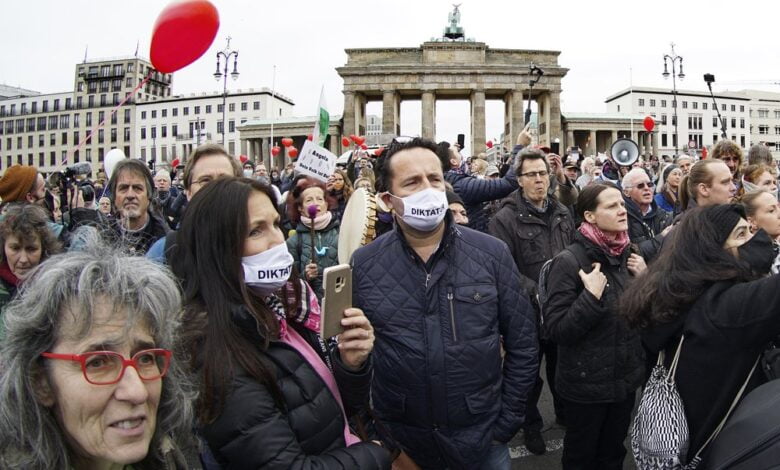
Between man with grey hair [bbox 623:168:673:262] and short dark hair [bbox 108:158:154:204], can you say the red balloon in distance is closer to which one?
short dark hair [bbox 108:158:154:204]

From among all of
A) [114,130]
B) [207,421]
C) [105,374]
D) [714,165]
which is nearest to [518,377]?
[207,421]

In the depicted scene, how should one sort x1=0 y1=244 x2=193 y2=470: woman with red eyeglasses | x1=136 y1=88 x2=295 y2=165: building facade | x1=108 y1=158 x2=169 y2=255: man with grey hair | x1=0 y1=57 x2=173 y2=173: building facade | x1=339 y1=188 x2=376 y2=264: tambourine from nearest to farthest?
x1=0 y1=244 x2=193 y2=470: woman with red eyeglasses < x1=339 y1=188 x2=376 y2=264: tambourine < x1=108 y1=158 x2=169 y2=255: man with grey hair < x1=136 y1=88 x2=295 y2=165: building facade < x1=0 y1=57 x2=173 y2=173: building facade

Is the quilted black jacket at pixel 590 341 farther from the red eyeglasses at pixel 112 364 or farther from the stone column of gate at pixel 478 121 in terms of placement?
the stone column of gate at pixel 478 121

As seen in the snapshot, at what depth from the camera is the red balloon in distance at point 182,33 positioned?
5.22m

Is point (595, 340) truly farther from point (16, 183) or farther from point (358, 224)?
point (16, 183)

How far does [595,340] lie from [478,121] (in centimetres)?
5239

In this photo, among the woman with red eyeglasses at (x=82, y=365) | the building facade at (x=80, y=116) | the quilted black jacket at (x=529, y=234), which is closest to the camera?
the woman with red eyeglasses at (x=82, y=365)

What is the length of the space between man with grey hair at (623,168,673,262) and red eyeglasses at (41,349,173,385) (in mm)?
4188

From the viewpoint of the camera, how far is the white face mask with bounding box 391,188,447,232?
8.73 ft

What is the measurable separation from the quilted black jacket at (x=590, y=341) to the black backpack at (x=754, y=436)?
150 cm

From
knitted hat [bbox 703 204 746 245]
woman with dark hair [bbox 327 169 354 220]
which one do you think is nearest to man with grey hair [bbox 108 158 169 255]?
woman with dark hair [bbox 327 169 354 220]

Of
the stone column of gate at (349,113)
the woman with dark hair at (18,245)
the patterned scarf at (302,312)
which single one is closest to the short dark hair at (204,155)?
the woman with dark hair at (18,245)

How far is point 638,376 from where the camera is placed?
11.7ft

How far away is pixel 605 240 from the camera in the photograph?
147 inches
